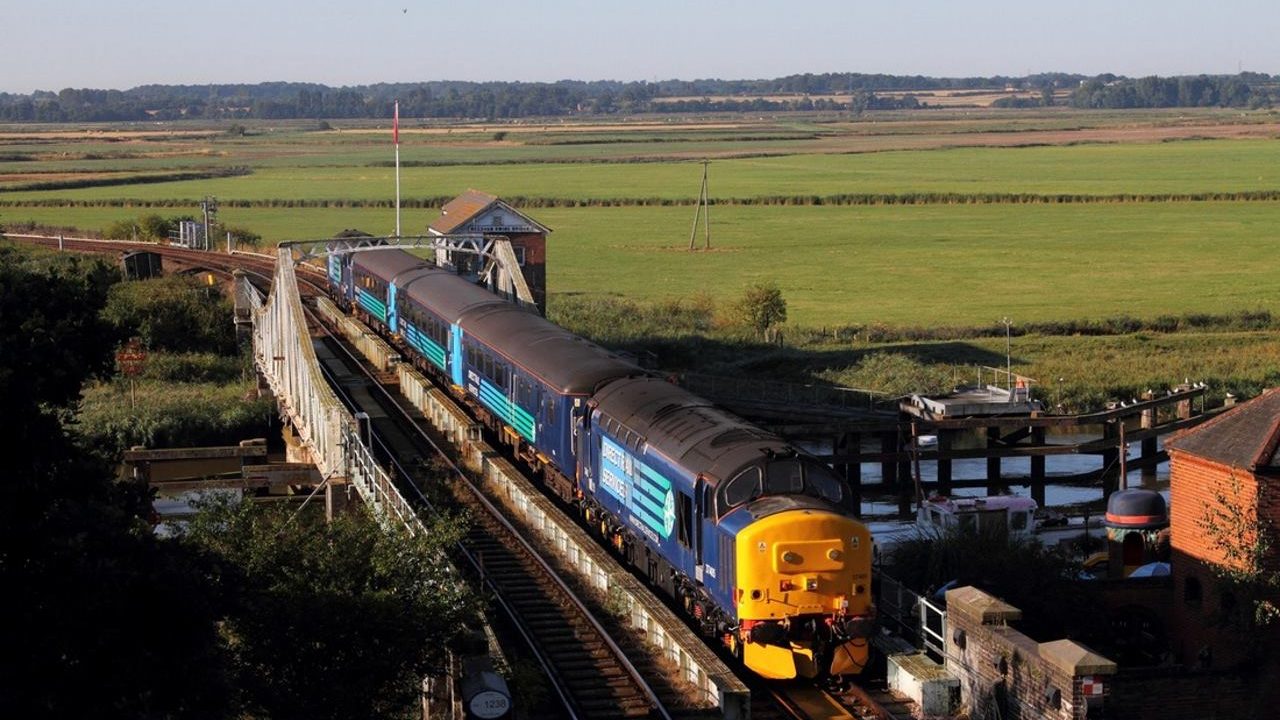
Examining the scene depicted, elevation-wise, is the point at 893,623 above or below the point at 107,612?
below

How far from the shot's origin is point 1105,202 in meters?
132

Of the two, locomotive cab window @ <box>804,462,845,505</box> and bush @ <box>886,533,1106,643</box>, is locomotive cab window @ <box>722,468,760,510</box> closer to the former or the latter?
locomotive cab window @ <box>804,462,845,505</box>

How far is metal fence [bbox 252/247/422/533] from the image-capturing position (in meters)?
28.4

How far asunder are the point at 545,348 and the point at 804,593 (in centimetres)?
1351

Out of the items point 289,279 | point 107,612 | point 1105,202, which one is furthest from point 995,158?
point 107,612

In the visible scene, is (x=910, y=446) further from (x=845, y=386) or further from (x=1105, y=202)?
(x=1105, y=202)

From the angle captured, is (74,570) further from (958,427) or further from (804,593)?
(958,427)

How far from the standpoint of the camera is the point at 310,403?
1475 inches

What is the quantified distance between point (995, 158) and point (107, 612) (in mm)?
187669

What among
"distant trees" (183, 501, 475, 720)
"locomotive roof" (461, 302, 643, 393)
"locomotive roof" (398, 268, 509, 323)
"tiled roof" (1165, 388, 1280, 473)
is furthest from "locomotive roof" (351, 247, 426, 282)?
"distant trees" (183, 501, 475, 720)

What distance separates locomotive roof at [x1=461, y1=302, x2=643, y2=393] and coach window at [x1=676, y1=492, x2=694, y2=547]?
256 inches

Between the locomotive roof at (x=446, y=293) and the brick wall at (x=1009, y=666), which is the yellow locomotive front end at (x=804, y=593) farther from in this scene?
the locomotive roof at (x=446, y=293)

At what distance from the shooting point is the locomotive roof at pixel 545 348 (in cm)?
3003

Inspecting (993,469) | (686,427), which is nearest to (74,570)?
(686,427)
